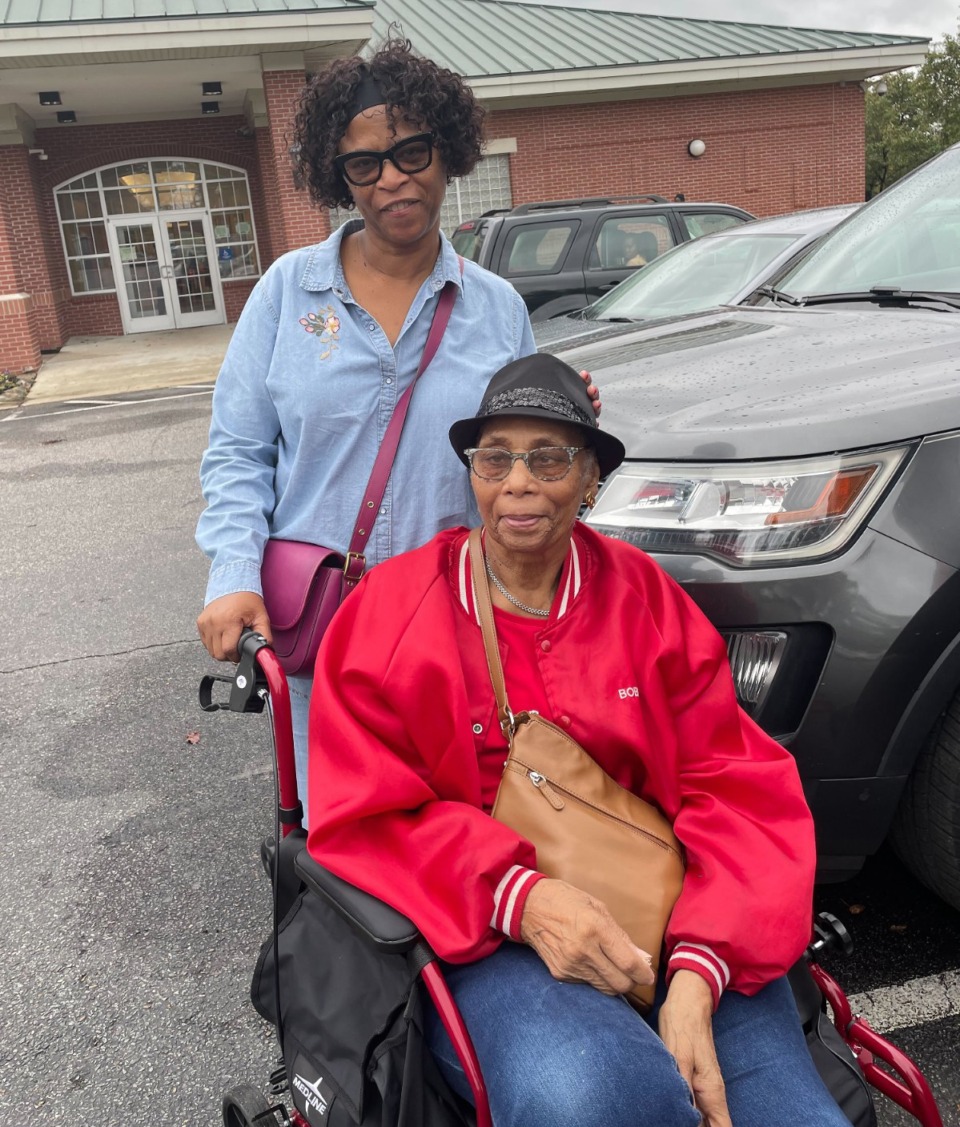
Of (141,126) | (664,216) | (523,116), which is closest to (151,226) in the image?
(141,126)

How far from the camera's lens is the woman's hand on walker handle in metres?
1.60

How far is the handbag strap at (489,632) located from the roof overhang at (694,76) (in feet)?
61.1

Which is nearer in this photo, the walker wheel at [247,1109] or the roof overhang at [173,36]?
the walker wheel at [247,1109]

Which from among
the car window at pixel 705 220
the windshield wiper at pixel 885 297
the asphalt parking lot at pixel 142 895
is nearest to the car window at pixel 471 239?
the car window at pixel 705 220

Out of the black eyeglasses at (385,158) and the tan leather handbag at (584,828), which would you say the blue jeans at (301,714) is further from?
the black eyeglasses at (385,158)

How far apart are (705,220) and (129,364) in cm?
939

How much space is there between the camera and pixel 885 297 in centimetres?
328

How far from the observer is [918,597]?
7.05ft

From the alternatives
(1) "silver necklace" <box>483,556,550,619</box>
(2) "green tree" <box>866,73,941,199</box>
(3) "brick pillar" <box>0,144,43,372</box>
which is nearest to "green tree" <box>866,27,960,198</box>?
(2) "green tree" <box>866,73,941,199</box>

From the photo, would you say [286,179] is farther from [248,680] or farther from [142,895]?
[248,680]

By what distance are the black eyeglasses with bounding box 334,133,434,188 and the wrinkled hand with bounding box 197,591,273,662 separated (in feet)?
2.85

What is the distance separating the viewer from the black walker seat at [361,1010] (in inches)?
61.1

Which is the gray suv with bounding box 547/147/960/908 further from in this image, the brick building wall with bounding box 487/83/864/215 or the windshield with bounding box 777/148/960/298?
the brick building wall with bounding box 487/83/864/215

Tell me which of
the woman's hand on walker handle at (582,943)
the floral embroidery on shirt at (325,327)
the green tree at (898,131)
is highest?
the green tree at (898,131)
